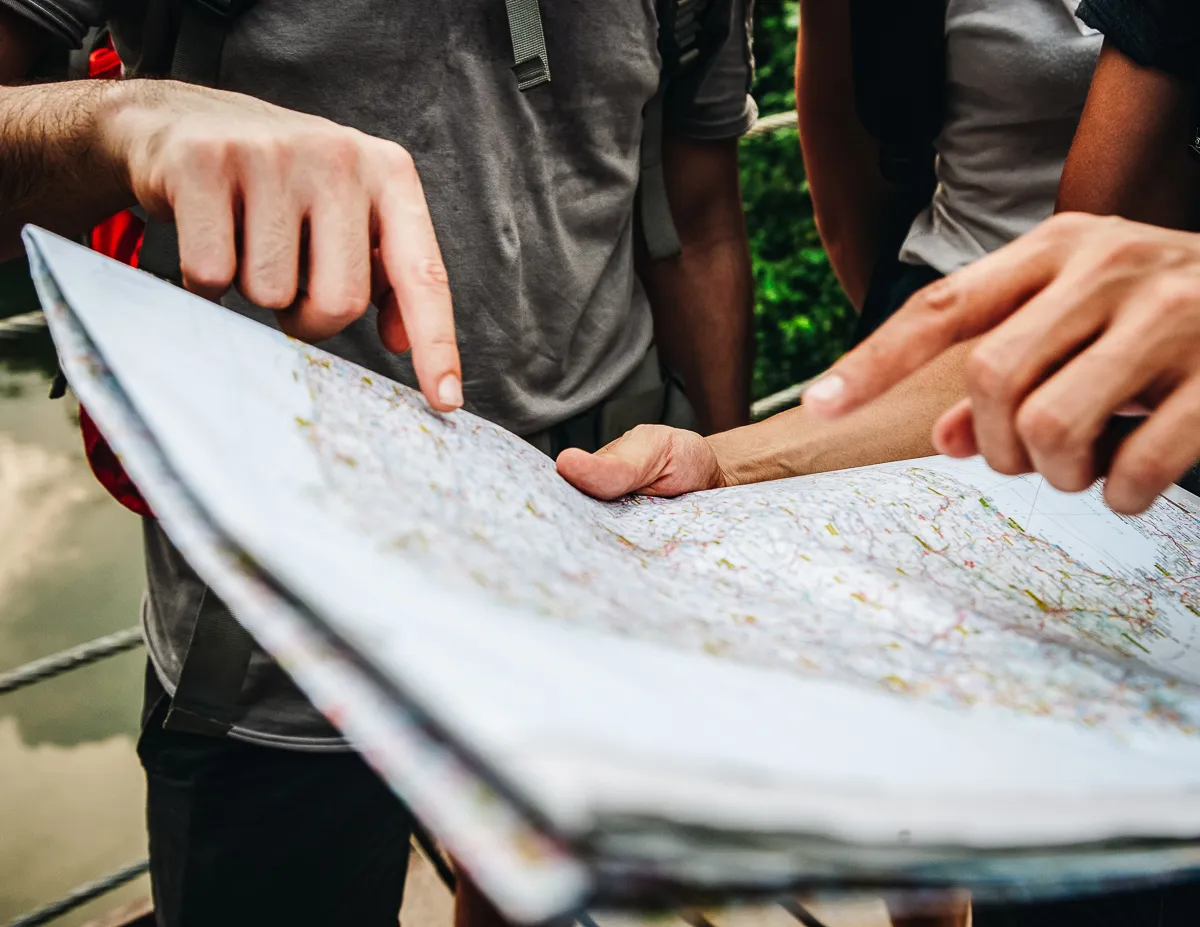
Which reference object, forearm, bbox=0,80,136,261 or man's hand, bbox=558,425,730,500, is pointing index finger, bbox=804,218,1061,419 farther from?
forearm, bbox=0,80,136,261

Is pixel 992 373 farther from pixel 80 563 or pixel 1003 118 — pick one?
pixel 80 563

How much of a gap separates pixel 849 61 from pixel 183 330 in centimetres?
137

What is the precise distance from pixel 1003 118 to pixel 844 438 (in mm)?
502

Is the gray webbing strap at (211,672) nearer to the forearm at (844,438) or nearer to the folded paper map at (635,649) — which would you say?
the folded paper map at (635,649)

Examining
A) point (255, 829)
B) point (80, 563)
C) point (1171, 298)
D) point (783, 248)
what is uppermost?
point (1171, 298)

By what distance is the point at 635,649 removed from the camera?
351 mm

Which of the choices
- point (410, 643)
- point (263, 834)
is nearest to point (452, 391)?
point (410, 643)

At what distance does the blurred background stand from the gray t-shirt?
0.66 metres

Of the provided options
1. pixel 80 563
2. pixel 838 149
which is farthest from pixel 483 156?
pixel 80 563

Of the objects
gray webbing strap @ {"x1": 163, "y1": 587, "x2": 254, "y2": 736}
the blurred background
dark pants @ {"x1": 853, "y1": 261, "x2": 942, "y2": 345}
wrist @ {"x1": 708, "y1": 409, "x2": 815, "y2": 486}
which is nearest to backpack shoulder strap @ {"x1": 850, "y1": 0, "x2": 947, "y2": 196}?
dark pants @ {"x1": 853, "y1": 261, "x2": 942, "y2": 345}

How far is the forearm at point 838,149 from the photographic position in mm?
1433

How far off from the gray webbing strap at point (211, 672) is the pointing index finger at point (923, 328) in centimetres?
69

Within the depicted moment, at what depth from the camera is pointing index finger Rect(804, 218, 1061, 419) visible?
18.7 inches

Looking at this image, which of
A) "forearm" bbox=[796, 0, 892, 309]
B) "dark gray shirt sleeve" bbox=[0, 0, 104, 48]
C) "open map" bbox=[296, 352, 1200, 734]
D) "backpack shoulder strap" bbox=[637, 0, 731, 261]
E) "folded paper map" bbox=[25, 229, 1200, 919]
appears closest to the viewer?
"folded paper map" bbox=[25, 229, 1200, 919]
